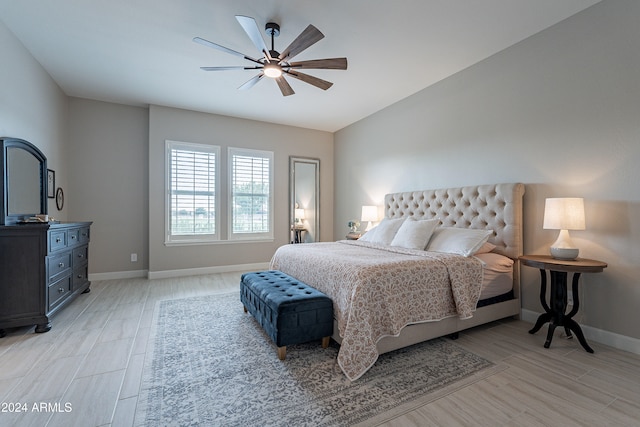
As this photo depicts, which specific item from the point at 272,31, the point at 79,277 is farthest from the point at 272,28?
the point at 79,277

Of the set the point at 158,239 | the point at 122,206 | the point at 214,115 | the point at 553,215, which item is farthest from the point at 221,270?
the point at 553,215

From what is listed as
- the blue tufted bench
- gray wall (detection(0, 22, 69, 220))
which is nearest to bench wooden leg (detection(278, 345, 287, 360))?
the blue tufted bench

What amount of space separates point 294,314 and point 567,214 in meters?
2.43

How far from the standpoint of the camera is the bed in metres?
2.06

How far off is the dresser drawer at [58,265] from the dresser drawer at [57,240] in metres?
0.09

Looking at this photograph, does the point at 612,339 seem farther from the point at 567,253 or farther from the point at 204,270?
the point at 204,270

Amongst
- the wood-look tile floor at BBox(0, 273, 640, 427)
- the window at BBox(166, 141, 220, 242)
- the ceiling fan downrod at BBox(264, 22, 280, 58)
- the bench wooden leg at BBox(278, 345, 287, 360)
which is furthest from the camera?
the window at BBox(166, 141, 220, 242)

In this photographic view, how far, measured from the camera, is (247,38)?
2.94 metres

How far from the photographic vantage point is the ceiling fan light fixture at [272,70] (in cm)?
271

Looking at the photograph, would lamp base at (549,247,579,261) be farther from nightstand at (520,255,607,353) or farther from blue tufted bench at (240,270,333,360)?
blue tufted bench at (240,270,333,360)

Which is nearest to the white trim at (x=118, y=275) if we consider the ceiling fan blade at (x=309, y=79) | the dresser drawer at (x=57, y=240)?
the dresser drawer at (x=57, y=240)

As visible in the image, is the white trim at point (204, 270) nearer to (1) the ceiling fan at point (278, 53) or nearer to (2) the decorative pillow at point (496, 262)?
(1) the ceiling fan at point (278, 53)

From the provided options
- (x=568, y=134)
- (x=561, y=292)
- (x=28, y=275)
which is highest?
(x=568, y=134)

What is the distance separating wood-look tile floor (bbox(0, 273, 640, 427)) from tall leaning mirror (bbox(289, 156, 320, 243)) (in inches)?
138
